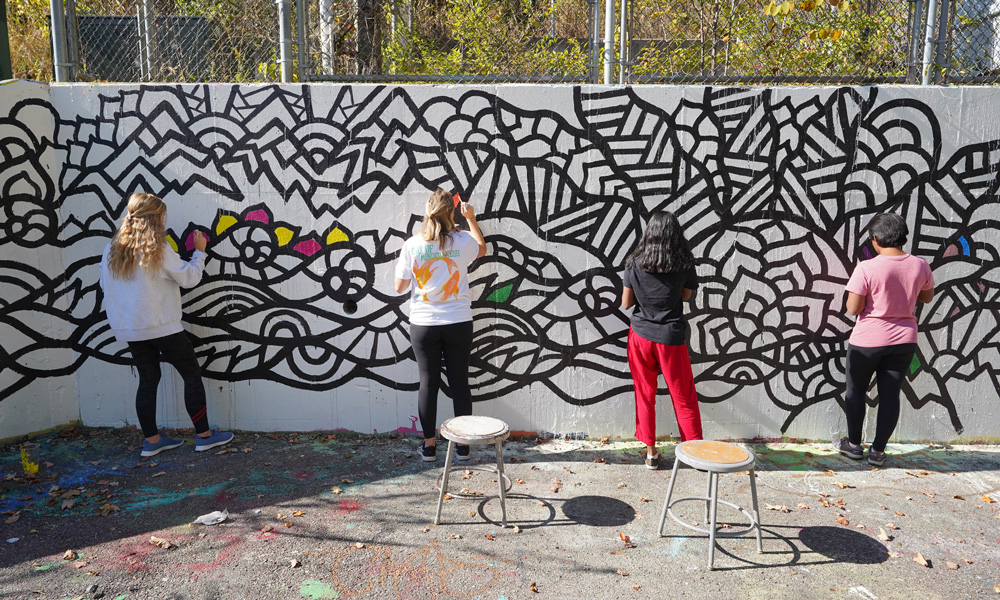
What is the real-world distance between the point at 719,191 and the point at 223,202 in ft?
12.1

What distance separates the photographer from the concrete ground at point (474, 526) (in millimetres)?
3287

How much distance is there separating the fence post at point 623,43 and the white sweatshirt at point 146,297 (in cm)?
340

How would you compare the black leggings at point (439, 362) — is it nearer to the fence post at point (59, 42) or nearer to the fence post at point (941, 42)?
the fence post at point (59, 42)

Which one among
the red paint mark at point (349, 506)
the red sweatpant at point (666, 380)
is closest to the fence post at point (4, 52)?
the red paint mark at point (349, 506)

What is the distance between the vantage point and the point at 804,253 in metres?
4.98

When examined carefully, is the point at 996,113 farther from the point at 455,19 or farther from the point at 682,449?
the point at 455,19

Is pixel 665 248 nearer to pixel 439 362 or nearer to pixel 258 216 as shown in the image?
pixel 439 362

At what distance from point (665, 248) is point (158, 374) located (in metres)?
3.69

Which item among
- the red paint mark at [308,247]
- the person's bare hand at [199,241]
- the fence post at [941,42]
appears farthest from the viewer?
the red paint mark at [308,247]

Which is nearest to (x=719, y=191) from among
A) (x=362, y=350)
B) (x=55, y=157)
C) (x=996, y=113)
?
(x=996, y=113)

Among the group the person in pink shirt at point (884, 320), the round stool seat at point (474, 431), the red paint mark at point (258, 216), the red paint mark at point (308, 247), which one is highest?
the red paint mark at point (258, 216)

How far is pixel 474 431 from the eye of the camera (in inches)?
147

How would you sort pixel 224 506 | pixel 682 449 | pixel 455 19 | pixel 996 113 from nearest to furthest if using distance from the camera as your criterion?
pixel 682 449 < pixel 224 506 < pixel 996 113 < pixel 455 19

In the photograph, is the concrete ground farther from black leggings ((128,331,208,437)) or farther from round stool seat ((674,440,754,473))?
round stool seat ((674,440,754,473))
